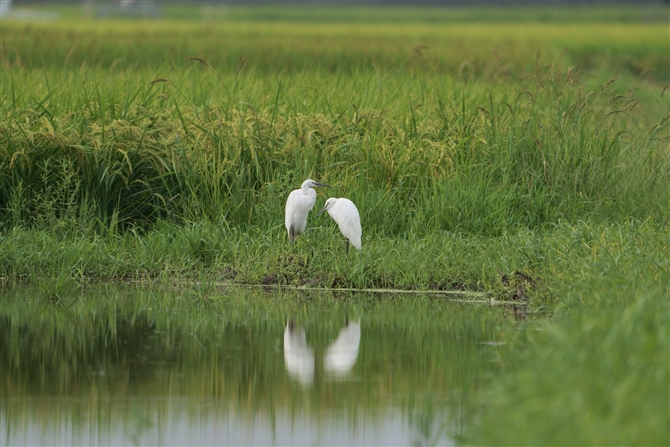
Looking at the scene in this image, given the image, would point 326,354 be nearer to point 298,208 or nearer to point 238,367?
point 238,367

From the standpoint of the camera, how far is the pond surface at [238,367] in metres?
4.90

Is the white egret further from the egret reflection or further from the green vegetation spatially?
the green vegetation

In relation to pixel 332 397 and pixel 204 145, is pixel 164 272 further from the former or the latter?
pixel 332 397

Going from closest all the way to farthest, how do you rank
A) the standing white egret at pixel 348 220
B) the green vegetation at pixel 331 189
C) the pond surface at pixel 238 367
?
the pond surface at pixel 238 367 → the green vegetation at pixel 331 189 → the standing white egret at pixel 348 220

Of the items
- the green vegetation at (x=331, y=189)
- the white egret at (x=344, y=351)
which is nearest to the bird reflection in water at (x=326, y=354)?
the white egret at (x=344, y=351)

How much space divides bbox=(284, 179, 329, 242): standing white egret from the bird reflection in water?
1.54 metres

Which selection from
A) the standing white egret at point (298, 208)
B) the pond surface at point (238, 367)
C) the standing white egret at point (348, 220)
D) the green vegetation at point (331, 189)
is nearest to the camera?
the pond surface at point (238, 367)

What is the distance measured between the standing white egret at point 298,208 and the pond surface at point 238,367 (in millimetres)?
735

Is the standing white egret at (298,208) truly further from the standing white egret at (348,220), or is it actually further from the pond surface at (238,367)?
the pond surface at (238,367)

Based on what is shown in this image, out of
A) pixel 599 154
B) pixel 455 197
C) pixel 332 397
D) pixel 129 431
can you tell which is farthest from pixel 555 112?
pixel 129 431

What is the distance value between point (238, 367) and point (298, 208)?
271cm

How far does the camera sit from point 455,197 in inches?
362

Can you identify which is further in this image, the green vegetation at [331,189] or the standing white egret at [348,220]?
the standing white egret at [348,220]

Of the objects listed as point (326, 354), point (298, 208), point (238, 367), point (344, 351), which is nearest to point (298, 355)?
point (326, 354)
